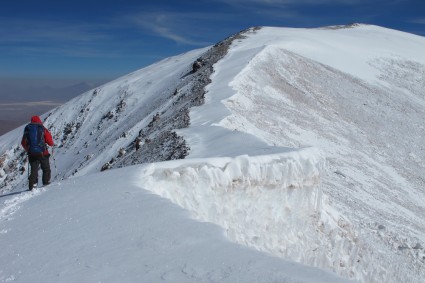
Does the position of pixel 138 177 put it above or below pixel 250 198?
above

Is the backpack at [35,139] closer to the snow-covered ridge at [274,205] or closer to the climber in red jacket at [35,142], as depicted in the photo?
the climber in red jacket at [35,142]

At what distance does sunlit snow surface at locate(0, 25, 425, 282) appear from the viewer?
5488 mm

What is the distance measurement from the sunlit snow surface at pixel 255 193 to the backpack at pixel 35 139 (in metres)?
1.89

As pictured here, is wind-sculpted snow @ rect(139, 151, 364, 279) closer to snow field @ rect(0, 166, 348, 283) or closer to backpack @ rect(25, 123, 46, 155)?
snow field @ rect(0, 166, 348, 283)

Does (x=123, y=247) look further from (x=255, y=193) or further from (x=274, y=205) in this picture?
(x=274, y=205)

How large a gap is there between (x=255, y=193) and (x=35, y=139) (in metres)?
5.61

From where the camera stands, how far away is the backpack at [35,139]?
431 inches

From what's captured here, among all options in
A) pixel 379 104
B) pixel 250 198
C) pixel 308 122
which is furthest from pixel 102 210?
pixel 379 104

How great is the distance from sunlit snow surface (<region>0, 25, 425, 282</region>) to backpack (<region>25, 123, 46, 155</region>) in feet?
6.22

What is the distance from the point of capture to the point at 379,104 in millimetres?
30531

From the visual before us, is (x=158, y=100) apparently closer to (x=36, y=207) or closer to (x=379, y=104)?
(x=379, y=104)

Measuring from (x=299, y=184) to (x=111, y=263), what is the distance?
5882 millimetres

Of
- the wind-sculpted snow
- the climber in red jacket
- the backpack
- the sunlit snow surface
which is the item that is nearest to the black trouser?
the climber in red jacket

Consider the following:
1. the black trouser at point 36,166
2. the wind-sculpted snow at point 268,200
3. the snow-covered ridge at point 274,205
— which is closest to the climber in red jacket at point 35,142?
the black trouser at point 36,166
